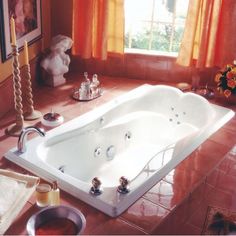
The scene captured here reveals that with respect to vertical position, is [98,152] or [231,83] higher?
[231,83]

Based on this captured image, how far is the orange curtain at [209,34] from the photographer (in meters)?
3.21

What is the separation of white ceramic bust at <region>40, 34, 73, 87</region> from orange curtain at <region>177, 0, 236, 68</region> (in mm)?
888

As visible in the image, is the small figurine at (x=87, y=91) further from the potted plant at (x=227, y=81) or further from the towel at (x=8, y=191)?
the towel at (x=8, y=191)

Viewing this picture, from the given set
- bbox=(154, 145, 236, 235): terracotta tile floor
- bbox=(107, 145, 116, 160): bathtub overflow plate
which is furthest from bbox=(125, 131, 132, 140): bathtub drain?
bbox=(154, 145, 236, 235): terracotta tile floor

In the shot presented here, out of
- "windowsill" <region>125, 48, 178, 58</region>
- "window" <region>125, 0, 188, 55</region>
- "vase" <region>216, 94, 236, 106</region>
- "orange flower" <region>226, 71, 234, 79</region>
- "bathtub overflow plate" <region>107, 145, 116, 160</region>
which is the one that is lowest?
"bathtub overflow plate" <region>107, 145, 116, 160</region>

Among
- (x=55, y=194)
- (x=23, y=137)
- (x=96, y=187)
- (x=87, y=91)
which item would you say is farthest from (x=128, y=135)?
(x=55, y=194)

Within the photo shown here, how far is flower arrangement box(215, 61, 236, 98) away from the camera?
317cm

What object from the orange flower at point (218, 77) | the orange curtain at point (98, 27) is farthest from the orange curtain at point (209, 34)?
the orange curtain at point (98, 27)

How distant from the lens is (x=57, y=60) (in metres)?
3.35

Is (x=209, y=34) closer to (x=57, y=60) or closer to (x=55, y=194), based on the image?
(x=57, y=60)

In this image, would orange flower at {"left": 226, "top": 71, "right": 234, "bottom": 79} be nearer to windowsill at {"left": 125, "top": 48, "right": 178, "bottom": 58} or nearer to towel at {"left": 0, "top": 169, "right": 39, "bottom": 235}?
windowsill at {"left": 125, "top": 48, "right": 178, "bottom": 58}

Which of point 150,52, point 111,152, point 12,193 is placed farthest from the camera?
point 150,52

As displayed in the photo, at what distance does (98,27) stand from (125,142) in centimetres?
93

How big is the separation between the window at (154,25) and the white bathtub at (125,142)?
0.45 meters
